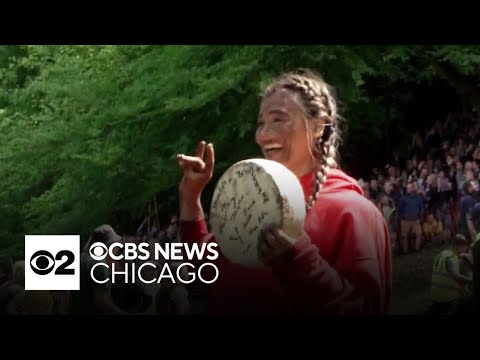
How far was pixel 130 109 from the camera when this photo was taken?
7836 millimetres

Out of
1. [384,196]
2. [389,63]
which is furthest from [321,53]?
[384,196]

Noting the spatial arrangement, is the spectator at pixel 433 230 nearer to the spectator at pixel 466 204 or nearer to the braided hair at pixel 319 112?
the spectator at pixel 466 204

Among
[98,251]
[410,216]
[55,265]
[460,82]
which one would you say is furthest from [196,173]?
[460,82]

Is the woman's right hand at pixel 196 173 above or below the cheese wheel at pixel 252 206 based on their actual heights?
above

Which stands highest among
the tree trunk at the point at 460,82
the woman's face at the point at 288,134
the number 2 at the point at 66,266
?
the tree trunk at the point at 460,82

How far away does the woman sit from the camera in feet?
19.5

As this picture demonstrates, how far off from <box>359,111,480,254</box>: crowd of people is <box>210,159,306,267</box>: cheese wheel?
1.43m

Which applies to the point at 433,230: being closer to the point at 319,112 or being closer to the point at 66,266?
the point at 319,112

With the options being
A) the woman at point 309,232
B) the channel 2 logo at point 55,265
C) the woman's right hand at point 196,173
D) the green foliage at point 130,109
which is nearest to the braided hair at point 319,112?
the woman at point 309,232

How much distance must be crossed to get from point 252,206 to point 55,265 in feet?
6.54

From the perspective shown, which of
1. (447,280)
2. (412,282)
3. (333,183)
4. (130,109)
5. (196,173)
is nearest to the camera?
(333,183)

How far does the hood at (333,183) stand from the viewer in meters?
6.06

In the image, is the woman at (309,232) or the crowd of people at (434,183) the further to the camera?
the crowd of people at (434,183)

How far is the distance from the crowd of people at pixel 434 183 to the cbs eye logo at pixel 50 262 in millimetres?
A: 2160
